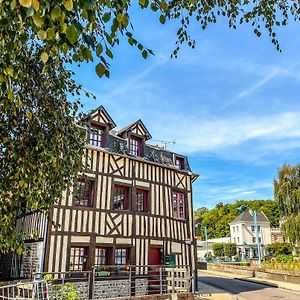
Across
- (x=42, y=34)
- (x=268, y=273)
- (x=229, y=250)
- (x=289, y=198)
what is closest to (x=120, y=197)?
(x=42, y=34)

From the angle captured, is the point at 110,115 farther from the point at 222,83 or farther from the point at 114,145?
the point at 222,83

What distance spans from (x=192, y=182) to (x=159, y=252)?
3.77m

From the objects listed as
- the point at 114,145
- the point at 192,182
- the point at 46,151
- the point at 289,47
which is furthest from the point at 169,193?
the point at 46,151

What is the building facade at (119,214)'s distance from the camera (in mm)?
10461

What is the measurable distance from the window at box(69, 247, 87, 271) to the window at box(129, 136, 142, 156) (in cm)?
428

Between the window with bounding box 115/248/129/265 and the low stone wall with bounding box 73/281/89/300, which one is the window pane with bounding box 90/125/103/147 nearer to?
the window with bounding box 115/248/129/265

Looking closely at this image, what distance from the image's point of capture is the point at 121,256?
11781mm

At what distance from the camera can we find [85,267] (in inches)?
425

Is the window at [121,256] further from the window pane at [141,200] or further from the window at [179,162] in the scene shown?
the window at [179,162]

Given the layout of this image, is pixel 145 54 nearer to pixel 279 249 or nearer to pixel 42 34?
pixel 42 34

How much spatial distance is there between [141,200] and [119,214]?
52.8 inches

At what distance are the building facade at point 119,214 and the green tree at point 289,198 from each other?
9605 mm

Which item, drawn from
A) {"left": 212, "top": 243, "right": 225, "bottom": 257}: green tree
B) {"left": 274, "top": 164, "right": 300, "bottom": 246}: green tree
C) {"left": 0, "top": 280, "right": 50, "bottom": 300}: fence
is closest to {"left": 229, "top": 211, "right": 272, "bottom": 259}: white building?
{"left": 212, "top": 243, "right": 225, "bottom": 257}: green tree

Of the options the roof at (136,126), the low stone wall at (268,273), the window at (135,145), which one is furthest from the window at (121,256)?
the low stone wall at (268,273)
